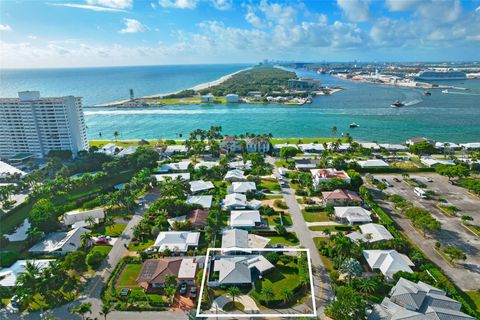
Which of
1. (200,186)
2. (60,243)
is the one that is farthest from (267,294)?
(200,186)

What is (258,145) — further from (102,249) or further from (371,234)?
(102,249)

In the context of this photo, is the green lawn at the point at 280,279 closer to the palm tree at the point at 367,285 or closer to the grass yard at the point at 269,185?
the palm tree at the point at 367,285

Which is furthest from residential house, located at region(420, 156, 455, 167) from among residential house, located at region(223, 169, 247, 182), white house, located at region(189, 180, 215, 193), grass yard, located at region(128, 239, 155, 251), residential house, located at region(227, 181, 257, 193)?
grass yard, located at region(128, 239, 155, 251)

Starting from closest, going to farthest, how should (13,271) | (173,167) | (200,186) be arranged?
1. (13,271)
2. (200,186)
3. (173,167)

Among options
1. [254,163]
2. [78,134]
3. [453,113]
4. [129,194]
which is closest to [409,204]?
[254,163]

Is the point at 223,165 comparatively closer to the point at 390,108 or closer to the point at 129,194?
the point at 129,194

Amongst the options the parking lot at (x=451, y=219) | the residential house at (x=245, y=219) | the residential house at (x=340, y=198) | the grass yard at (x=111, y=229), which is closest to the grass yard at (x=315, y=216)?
the residential house at (x=340, y=198)
